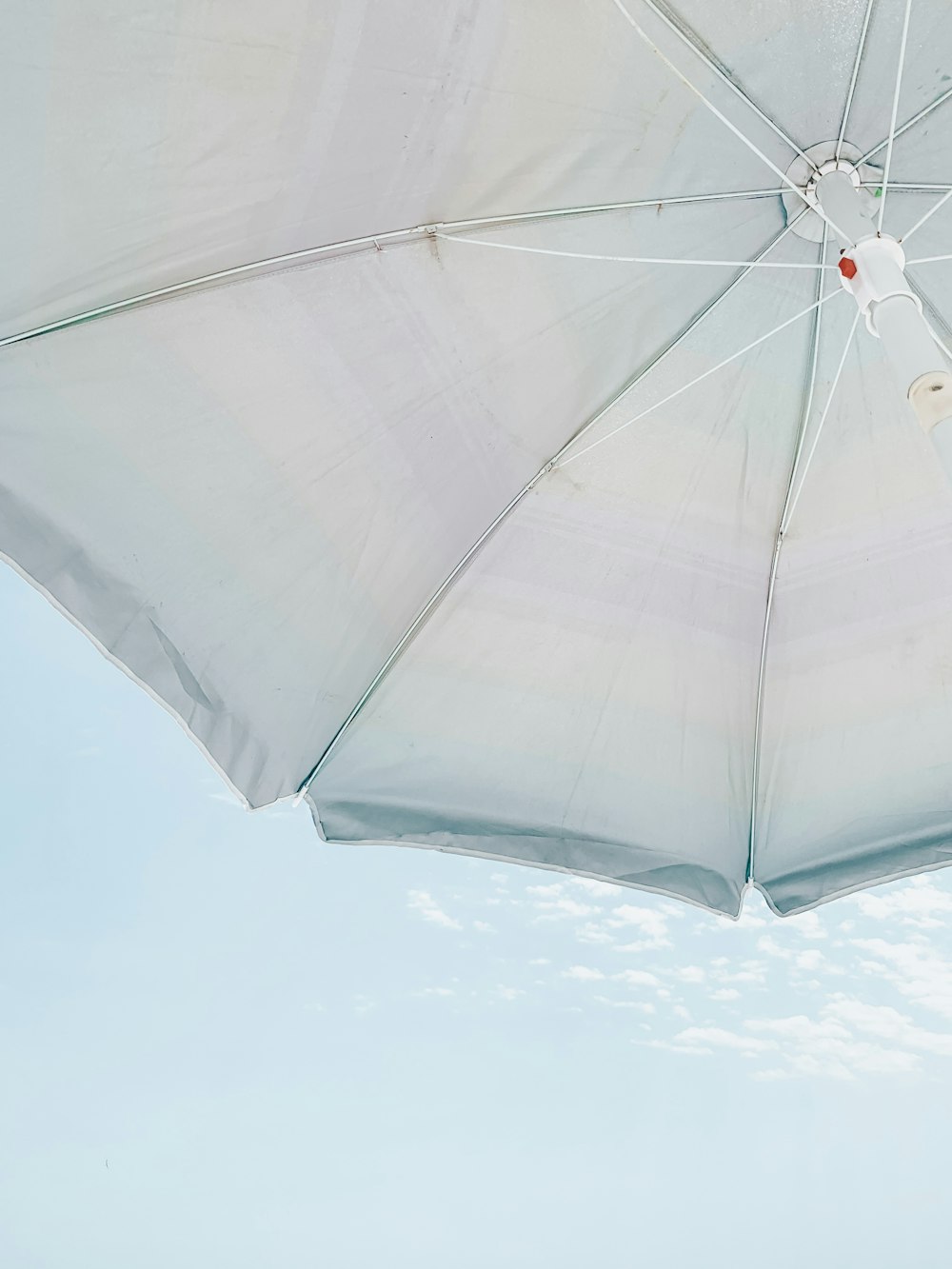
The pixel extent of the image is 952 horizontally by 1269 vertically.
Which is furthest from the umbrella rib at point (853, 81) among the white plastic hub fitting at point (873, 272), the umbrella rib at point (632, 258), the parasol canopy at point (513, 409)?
the white plastic hub fitting at point (873, 272)

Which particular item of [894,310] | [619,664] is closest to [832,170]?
[894,310]

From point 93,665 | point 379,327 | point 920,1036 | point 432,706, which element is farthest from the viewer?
point 920,1036

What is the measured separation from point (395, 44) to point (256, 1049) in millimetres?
10410

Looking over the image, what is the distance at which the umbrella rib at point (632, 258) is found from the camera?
274 centimetres

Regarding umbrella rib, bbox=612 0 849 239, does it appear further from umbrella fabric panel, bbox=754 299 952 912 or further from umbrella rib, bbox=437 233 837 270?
umbrella fabric panel, bbox=754 299 952 912

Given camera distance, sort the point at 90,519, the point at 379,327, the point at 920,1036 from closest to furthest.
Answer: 1. the point at 90,519
2. the point at 379,327
3. the point at 920,1036

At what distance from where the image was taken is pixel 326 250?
8.61 ft

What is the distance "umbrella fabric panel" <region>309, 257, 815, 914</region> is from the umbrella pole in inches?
26.8

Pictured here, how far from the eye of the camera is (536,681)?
3242 mm

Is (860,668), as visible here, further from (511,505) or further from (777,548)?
(511,505)

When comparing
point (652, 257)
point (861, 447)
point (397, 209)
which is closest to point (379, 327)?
point (397, 209)

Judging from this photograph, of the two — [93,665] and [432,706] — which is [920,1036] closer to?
[93,665]

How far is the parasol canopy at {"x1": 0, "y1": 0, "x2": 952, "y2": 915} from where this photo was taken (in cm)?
240

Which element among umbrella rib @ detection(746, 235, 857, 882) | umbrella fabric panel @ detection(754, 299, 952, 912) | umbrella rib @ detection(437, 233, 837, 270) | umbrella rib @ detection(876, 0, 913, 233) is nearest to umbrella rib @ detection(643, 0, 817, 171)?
umbrella rib @ detection(876, 0, 913, 233)
